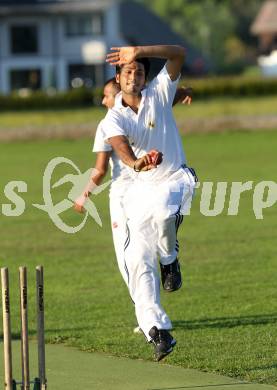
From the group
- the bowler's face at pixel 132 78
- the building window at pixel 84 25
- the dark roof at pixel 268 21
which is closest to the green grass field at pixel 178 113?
the building window at pixel 84 25

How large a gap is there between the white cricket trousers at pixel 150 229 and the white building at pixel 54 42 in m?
66.0

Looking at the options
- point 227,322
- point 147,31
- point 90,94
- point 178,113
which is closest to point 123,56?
point 227,322

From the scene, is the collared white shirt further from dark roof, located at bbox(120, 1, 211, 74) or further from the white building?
dark roof, located at bbox(120, 1, 211, 74)

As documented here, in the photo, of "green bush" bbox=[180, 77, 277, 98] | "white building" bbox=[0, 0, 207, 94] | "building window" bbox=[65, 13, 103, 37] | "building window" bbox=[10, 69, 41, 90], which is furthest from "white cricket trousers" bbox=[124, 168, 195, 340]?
"building window" bbox=[65, 13, 103, 37]

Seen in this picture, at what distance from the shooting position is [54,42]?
249 feet

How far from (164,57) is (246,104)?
3599cm

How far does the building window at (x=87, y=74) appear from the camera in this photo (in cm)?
7519

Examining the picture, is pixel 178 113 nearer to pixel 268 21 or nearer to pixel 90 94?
pixel 90 94

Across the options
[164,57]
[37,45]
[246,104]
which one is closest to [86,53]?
[37,45]

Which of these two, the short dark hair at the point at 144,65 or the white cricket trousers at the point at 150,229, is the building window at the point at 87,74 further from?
the white cricket trousers at the point at 150,229

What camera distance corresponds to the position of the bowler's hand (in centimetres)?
848

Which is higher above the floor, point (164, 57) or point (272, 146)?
point (164, 57)

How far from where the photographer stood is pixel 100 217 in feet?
68.1

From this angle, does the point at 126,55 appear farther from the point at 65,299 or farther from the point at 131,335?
the point at 65,299
